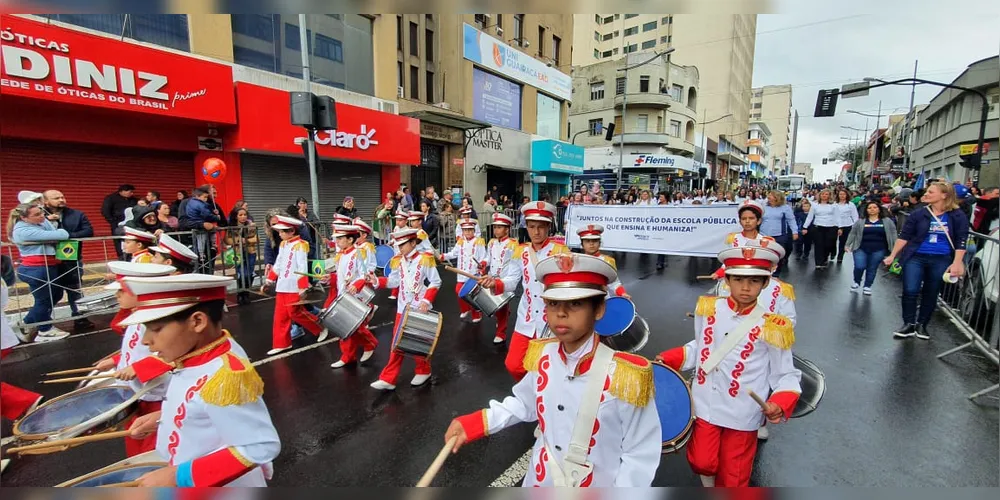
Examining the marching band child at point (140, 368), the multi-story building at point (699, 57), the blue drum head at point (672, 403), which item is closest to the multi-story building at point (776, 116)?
the multi-story building at point (699, 57)

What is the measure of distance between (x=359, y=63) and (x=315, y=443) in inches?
570

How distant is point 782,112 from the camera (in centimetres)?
10675

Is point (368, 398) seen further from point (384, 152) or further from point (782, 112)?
point (782, 112)

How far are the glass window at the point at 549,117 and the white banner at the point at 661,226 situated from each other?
48.6 ft

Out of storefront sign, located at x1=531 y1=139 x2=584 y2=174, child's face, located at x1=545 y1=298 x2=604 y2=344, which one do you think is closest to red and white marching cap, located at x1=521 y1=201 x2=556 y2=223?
child's face, located at x1=545 y1=298 x2=604 y2=344

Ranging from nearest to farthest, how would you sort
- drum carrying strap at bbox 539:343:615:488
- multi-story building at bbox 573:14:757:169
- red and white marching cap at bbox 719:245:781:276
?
drum carrying strap at bbox 539:343:615:488 < red and white marching cap at bbox 719:245:781:276 < multi-story building at bbox 573:14:757:169

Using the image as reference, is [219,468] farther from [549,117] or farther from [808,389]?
[549,117]

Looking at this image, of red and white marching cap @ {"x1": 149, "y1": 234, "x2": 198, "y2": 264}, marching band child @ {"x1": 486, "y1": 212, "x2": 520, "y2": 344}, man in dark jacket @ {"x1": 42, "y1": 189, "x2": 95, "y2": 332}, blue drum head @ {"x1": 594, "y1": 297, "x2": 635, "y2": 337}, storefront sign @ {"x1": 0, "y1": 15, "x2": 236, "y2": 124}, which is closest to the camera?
red and white marching cap @ {"x1": 149, "y1": 234, "x2": 198, "y2": 264}

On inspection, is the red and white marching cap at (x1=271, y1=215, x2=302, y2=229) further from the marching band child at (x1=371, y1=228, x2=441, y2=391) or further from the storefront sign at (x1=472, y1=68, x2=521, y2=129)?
the storefront sign at (x1=472, y1=68, x2=521, y2=129)

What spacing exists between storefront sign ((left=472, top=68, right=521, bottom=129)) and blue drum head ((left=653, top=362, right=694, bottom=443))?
19.4 m

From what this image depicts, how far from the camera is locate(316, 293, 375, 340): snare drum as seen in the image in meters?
4.79

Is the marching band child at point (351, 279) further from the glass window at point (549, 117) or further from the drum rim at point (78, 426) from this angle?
the glass window at point (549, 117)

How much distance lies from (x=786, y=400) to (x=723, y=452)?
516mm

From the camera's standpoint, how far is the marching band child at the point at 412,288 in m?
4.70
